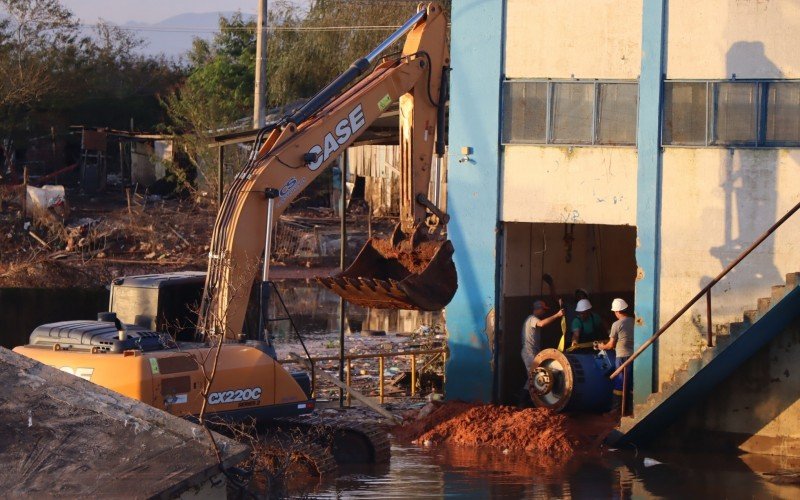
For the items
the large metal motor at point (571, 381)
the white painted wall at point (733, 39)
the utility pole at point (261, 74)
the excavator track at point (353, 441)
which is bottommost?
the excavator track at point (353, 441)

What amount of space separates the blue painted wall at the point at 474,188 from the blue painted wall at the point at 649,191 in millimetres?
2185

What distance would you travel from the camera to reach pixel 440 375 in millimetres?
20844

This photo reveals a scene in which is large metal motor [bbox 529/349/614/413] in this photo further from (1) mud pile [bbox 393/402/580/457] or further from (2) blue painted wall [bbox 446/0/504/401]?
(2) blue painted wall [bbox 446/0/504/401]

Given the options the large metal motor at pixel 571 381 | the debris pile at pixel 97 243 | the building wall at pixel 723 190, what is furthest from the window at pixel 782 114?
the debris pile at pixel 97 243

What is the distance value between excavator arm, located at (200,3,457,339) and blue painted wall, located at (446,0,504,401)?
145 centimetres

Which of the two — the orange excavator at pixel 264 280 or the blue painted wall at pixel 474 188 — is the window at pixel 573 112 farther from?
the orange excavator at pixel 264 280

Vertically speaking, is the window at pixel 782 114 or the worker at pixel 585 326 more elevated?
the window at pixel 782 114

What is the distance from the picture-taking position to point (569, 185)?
1788 cm

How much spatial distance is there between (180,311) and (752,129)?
8163 millimetres

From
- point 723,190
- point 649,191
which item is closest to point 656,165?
point 649,191

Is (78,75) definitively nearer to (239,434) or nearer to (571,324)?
(571,324)

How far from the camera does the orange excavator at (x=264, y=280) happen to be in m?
13.4

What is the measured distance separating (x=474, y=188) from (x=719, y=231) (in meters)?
3.69

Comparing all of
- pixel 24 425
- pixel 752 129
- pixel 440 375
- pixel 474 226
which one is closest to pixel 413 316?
pixel 440 375
